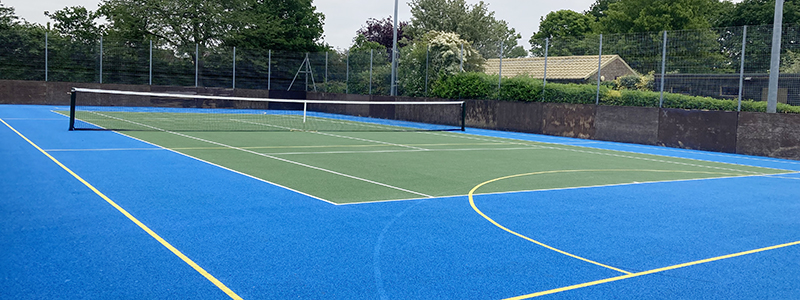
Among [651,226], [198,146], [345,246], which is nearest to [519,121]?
[198,146]

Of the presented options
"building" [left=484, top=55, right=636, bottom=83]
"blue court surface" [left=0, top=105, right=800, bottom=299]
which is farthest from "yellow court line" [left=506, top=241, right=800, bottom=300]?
"building" [left=484, top=55, right=636, bottom=83]

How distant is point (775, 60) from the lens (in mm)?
17656

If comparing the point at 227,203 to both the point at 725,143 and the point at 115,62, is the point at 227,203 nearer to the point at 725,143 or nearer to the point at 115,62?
the point at 725,143

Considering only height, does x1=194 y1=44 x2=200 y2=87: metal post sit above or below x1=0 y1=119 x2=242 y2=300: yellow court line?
above

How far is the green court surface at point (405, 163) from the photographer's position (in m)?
10.2

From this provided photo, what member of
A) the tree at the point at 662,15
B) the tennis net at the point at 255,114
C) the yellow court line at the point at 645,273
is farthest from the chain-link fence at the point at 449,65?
the tree at the point at 662,15

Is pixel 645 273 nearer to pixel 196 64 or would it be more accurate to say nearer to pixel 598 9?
pixel 196 64

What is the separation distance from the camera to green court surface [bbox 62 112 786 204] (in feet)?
33.4

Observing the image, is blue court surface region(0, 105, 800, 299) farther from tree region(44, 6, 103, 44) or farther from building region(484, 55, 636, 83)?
tree region(44, 6, 103, 44)

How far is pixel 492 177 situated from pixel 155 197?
5.66 m

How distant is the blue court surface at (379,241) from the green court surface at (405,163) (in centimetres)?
69

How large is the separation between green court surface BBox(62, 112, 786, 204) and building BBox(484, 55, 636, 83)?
3.74 meters

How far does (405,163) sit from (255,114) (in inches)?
882

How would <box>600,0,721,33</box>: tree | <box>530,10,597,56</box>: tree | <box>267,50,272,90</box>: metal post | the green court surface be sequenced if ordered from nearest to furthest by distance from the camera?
the green court surface
<box>267,50,272,90</box>: metal post
<box>600,0,721,33</box>: tree
<box>530,10,597,56</box>: tree
